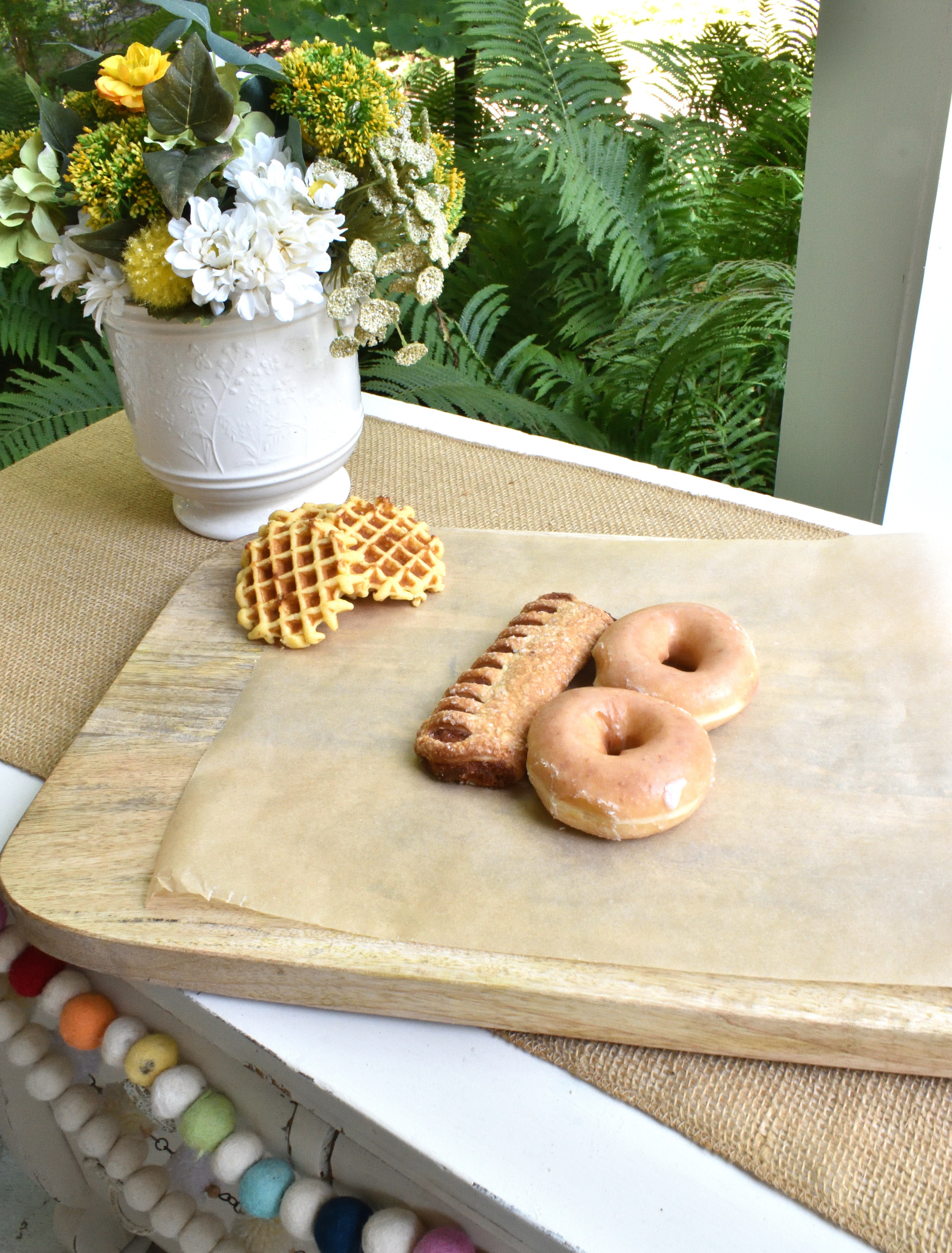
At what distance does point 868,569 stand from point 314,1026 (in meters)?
0.77

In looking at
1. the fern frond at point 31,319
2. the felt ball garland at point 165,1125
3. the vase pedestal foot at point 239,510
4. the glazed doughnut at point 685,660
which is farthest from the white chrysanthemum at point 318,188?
the fern frond at point 31,319

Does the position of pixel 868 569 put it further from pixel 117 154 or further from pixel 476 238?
pixel 476 238

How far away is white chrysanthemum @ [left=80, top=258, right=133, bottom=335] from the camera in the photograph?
1.09 m

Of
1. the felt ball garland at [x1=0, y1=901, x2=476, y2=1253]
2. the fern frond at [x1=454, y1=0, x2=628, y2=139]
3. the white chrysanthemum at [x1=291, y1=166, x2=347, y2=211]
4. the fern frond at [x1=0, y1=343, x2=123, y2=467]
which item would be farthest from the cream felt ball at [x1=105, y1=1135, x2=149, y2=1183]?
the fern frond at [x1=454, y1=0, x2=628, y2=139]

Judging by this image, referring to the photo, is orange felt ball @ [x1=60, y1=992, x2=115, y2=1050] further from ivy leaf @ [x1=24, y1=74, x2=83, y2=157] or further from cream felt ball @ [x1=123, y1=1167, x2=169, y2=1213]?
ivy leaf @ [x1=24, y1=74, x2=83, y2=157]

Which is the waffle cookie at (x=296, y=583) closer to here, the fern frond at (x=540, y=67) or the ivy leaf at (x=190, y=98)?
the ivy leaf at (x=190, y=98)

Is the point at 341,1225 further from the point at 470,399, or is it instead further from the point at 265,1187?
the point at 470,399

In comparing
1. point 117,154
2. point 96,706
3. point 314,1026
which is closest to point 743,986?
point 314,1026

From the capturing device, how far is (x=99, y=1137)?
103 centimetres

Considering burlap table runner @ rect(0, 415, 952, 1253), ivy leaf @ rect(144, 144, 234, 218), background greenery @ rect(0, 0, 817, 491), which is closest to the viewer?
burlap table runner @ rect(0, 415, 952, 1253)

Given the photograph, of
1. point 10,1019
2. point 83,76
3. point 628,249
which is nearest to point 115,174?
point 83,76

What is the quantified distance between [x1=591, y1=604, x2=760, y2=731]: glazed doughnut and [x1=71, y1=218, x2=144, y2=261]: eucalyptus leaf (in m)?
0.68

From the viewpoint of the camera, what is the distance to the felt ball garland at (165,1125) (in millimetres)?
775

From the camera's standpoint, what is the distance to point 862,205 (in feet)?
5.12
